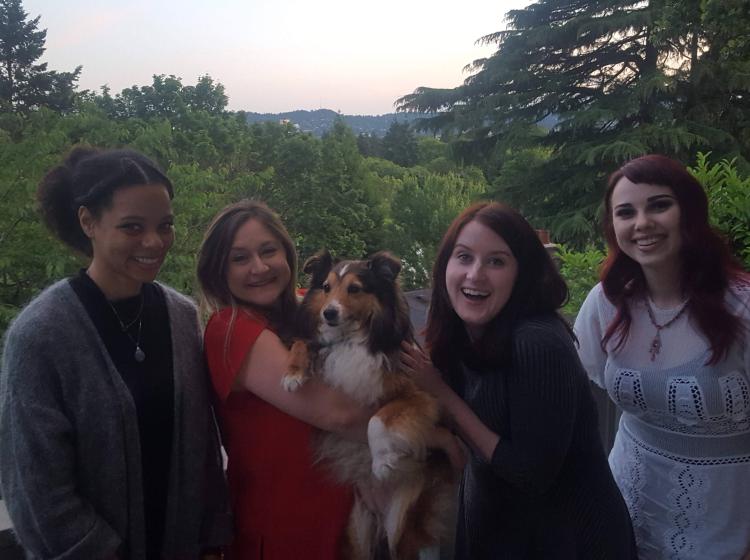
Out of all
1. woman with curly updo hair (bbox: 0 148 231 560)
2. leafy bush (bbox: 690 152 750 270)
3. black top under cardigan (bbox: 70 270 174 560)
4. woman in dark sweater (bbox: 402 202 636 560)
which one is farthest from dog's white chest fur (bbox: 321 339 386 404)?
leafy bush (bbox: 690 152 750 270)

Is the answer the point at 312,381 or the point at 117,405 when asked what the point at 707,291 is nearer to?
the point at 312,381

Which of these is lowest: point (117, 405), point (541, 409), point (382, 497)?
point (382, 497)

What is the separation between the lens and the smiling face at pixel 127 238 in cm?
182

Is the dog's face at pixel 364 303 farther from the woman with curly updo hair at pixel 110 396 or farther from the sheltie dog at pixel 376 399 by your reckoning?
the woman with curly updo hair at pixel 110 396

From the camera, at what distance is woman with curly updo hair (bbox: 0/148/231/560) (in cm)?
164

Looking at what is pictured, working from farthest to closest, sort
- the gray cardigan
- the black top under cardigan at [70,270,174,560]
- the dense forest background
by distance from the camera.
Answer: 1. the dense forest background
2. the black top under cardigan at [70,270,174,560]
3. the gray cardigan

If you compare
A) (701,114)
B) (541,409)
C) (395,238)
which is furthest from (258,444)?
(395,238)

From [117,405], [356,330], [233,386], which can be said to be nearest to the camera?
[117,405]

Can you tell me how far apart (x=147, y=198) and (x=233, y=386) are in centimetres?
66

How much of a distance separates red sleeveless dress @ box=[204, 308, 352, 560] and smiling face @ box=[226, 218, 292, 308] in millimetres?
90

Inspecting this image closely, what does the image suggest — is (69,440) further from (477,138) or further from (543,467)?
(477,138)

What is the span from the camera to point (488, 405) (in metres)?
1.96

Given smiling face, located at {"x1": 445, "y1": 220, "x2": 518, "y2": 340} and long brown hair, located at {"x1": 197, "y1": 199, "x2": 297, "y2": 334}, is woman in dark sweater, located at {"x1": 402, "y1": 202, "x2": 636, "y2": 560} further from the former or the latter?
long brown hair, located at {"x1": 197, "y1": 199, "x2": 297, "y2": 334}

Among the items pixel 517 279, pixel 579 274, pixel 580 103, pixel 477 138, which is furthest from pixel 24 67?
pixel 517 279
